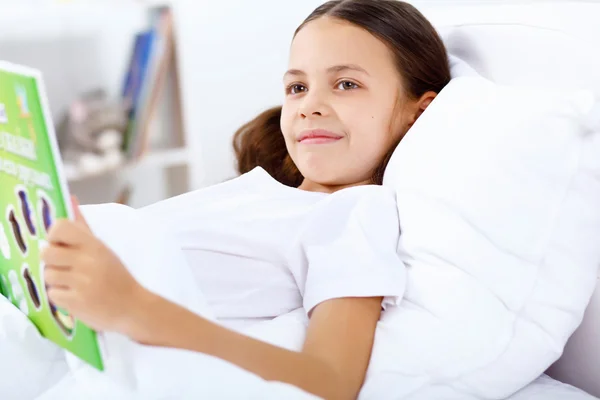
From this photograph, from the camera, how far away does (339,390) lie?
2.64 ft

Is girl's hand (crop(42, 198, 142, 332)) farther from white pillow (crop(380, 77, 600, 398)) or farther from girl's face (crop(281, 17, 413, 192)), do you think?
girl's face (crop(281, 17, 413, 192))

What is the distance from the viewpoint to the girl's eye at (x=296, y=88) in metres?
1.22

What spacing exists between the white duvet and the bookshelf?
1.27 m

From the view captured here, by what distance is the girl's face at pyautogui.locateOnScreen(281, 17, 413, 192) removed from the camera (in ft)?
3.71

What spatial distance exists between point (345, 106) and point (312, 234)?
239 mm

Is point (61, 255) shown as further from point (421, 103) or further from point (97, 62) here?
point (97, 62)

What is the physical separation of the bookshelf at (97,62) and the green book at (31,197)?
1.34 meters

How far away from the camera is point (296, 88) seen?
4.03 feet

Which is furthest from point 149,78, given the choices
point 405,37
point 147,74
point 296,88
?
point 405,37

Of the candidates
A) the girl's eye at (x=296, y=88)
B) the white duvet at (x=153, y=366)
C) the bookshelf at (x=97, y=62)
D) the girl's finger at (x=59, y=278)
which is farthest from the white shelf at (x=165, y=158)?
the girl's finger at (x=59, y=278)

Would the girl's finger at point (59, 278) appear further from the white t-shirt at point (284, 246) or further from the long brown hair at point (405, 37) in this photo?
the long brown hair at point (405, 37)

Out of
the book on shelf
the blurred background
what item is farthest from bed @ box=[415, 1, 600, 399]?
the book on shelf

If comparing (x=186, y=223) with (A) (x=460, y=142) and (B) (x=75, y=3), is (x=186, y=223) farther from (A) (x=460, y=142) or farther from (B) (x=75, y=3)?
(B) (x=75, y=3)

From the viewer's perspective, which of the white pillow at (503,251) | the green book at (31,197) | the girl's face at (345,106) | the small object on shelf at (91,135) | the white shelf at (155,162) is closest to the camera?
the green book at (31,197)
